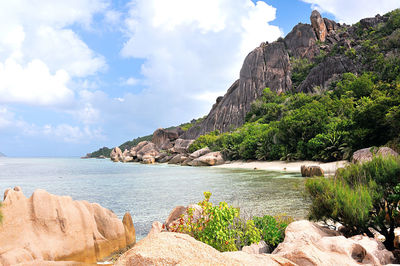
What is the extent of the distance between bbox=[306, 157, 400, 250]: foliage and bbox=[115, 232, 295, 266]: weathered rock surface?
362cm

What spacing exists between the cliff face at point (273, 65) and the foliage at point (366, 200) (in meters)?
76.3

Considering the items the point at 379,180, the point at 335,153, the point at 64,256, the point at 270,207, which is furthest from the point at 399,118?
the point at 64,256

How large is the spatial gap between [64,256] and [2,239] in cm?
141

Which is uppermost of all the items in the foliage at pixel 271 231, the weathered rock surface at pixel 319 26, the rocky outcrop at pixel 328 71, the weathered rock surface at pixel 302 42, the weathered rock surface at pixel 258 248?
the weathered rock surface at pixel 319 26

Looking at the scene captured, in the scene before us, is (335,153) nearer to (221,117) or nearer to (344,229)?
(344,229)

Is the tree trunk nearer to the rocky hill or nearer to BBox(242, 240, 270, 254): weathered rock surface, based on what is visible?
BBox(242, 240, 270, 254): weathered rock surface

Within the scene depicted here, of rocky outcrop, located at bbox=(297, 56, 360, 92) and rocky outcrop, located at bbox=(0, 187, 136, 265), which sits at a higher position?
rocky outcrop, located at bbox=(297, 56, 360, 92)

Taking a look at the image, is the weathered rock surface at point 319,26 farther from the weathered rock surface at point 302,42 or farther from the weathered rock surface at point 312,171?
the weathered rock surface at point 312,171

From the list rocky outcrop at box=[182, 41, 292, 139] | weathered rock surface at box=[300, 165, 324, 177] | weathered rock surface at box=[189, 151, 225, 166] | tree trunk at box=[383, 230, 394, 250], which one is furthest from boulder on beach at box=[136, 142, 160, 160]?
tree trunk at box=[383, 230, 394, 250]

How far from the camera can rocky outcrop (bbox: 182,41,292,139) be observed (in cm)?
8600

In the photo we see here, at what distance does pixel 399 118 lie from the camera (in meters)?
24.2

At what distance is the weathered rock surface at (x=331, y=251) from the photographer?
14.0 feet

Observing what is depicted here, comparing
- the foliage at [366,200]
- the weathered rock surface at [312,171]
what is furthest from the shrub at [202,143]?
the foliage at [366,200]

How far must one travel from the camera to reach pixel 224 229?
557cm
